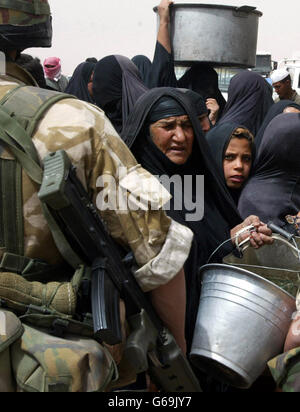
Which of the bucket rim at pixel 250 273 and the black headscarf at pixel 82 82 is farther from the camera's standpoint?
the black headscarf at pixel 82 82

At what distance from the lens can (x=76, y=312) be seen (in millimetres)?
1573

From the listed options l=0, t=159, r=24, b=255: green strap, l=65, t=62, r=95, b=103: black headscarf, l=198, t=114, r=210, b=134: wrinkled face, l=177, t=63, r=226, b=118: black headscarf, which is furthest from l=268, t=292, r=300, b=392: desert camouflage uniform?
l=65, t=62, r=95, b=103: black headscarf

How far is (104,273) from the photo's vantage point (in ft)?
5.08

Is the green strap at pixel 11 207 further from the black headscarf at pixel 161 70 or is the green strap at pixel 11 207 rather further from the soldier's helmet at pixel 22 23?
the black headscarf at pixel 161 70

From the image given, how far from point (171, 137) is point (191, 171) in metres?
0.22

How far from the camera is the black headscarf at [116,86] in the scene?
381 centimetres

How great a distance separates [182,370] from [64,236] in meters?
0.69

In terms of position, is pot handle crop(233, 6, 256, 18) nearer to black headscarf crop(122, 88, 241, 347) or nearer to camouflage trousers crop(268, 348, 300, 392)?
black headscarf crop(122, 88, 241, 347)

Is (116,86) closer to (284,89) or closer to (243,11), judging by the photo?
(243,11)

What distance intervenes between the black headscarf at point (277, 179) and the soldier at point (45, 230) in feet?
4.78

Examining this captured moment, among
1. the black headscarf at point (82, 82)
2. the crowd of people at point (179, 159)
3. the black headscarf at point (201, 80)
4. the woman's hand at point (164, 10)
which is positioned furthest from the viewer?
the black headscarf at point (82, 82)

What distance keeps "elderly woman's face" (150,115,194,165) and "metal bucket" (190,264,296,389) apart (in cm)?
79

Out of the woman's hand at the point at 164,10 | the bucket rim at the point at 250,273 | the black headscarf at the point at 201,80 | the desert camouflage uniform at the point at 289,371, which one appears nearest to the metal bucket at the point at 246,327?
the bucket rim at the point at 250,273

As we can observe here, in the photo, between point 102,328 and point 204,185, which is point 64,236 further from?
point 204,185
